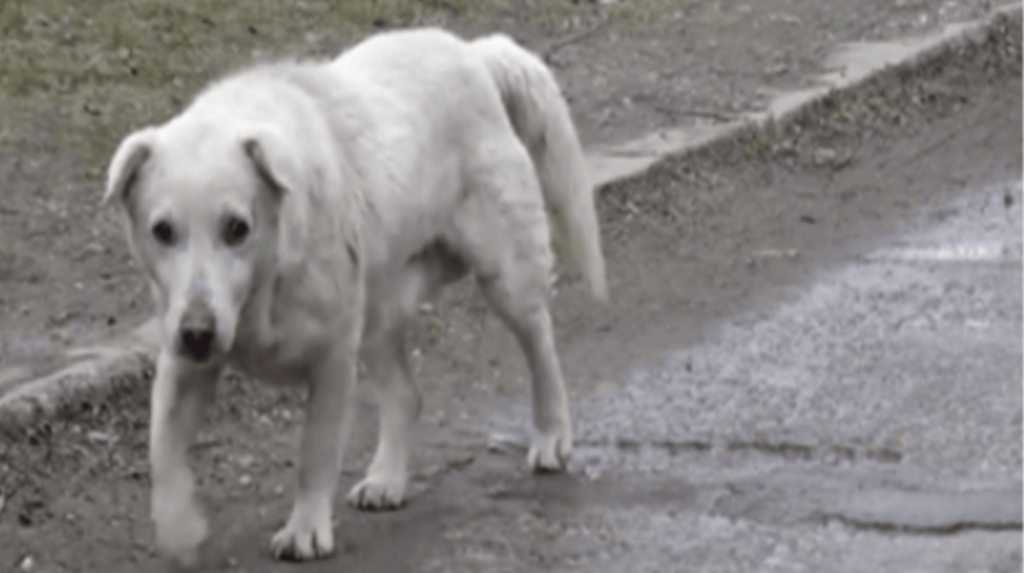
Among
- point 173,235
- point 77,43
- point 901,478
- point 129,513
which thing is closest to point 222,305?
point 173,235

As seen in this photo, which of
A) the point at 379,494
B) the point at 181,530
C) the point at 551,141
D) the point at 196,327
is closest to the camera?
the point at 196,327

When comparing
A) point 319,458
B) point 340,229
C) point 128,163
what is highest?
point 128,163

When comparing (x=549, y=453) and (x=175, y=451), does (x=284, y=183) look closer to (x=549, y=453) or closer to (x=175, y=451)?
(x=175, y=451)

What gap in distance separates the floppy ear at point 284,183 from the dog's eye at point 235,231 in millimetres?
134

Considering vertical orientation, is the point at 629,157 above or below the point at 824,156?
above

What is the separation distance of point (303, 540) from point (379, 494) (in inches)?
19.8

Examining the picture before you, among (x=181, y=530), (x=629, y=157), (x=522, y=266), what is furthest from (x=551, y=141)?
(x=629, y=157)

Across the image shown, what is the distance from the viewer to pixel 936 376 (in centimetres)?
588

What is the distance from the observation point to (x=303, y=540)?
448 centimetres

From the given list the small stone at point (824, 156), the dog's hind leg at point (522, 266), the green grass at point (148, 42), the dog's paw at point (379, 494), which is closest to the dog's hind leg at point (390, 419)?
the dog's paw at point (379, 494)

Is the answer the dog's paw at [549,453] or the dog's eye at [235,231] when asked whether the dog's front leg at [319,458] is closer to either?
the dog's eye at [235,231]

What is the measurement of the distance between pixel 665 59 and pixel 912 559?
6469 millimetres

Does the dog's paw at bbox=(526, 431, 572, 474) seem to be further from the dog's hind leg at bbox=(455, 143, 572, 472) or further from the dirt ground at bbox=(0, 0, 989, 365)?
the dirt ground at bbox=(0, 0, 989, 365)

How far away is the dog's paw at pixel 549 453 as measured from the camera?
17.0ft
